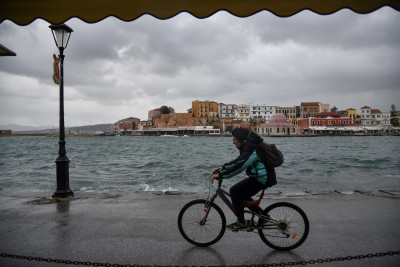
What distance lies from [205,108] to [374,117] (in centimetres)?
7840

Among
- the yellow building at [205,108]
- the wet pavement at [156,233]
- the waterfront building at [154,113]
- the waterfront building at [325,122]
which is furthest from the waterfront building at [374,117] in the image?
the wet pavement at [156,233]

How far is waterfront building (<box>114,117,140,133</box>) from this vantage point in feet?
562

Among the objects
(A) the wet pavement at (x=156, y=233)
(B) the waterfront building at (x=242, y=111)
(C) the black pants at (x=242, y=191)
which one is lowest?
(A) the wet pavement at (x=156, y=233)

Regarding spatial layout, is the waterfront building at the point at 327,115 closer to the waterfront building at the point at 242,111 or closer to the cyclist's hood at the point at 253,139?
the waterfront building at the point at 242,111

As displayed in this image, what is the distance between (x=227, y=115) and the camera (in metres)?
141

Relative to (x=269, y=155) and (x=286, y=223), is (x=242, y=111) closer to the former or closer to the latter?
(x=286, y=223)

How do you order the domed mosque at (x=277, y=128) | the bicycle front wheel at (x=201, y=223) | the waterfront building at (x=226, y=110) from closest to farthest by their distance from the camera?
the bicycle front wheel at (x=201, y=223)
the domed mosque at (x=277, y=128)
the waterfront building at (x=226, y=110)

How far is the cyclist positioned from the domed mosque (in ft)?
379

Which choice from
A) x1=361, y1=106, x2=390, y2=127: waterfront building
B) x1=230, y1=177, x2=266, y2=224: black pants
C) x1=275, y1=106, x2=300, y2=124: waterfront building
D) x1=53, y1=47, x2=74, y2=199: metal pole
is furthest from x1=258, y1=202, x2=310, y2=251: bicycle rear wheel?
x1=361, y1=106, x2=390, y2=127: waterfront building

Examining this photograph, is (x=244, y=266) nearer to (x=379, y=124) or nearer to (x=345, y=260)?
(x=345, y=260)

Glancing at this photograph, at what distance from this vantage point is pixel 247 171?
3908mm

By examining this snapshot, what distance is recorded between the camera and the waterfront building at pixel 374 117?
12706 cm

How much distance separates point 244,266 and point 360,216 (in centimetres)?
360

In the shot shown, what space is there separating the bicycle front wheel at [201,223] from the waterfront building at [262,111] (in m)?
132
